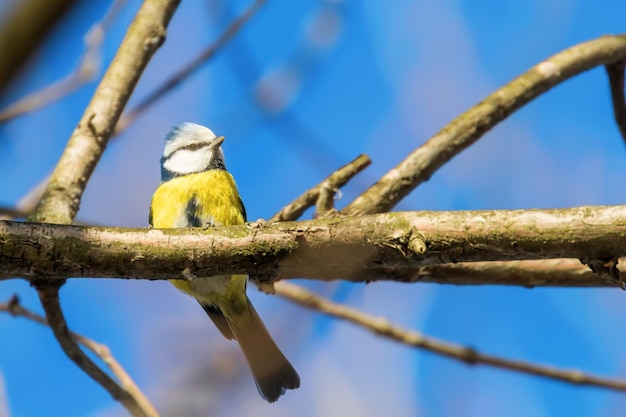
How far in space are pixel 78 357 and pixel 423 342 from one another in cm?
153

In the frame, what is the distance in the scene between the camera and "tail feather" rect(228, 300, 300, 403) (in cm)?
337

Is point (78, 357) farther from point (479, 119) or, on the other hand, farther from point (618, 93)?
point (618, 93)

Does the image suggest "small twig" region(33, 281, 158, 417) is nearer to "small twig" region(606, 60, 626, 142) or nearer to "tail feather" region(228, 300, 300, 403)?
"tail feather" region(228, 300, 300, 403)

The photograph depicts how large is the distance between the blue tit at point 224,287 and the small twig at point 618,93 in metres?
2.05

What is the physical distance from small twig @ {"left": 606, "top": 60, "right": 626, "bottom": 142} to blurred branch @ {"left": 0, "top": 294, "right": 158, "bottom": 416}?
2.77m

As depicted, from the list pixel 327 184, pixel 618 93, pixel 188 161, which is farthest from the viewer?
pixel 188 161

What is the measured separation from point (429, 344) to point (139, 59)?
6.42 feet

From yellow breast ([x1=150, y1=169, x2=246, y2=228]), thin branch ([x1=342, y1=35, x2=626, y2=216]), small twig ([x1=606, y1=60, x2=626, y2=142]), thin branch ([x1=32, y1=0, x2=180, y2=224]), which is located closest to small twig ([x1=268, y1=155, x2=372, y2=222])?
thin branch ([x1=342, y1=35, x2=626, y2=216])

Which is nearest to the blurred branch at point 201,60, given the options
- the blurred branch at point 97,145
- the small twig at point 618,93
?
the blurred branch at point 97,145

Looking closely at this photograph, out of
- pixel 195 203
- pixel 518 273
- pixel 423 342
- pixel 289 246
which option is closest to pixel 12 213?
pixel 195 203

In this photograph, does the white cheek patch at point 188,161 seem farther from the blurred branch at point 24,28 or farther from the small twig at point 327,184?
the blurred branch at point 24,28

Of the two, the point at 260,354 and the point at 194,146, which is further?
the point at 194,146

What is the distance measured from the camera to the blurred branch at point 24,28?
693 millimetres

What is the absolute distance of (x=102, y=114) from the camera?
3.38 m
